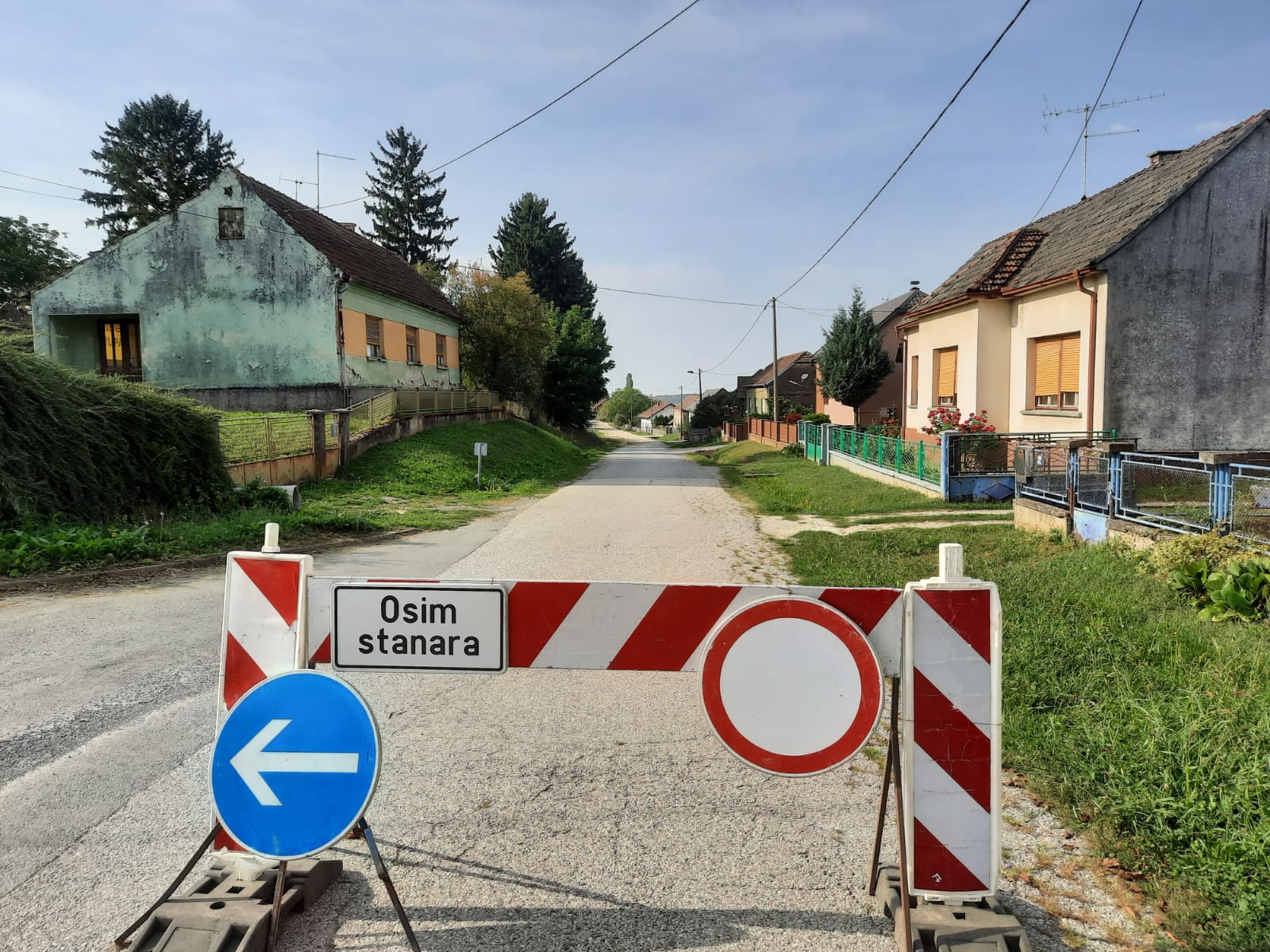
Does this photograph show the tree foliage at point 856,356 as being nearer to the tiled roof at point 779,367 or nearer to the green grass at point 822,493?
the green grass at point 822,493

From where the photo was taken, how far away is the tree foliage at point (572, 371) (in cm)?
5031

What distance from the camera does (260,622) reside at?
3057 mm

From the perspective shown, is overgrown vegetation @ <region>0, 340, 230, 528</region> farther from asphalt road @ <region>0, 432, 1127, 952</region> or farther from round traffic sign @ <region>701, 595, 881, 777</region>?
round traffic sign @ <region>701, 595, 881, 777</region>

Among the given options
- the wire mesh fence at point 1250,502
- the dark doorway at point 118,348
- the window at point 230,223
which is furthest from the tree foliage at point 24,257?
the wire mesh fence at point 1250,502

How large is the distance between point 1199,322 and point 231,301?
25308mm

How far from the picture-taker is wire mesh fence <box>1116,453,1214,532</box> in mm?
8008

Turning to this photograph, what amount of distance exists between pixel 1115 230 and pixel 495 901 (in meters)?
18.1

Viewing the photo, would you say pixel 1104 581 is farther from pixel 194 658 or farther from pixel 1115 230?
pixel 1115 230

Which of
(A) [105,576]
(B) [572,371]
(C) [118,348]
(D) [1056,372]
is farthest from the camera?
(B) [572,371]

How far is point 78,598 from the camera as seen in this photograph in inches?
332

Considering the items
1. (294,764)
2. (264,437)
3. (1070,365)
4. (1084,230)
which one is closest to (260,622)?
(294,764)

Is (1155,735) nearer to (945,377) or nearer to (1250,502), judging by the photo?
(1250,502)

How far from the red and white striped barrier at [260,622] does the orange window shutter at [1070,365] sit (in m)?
17.5

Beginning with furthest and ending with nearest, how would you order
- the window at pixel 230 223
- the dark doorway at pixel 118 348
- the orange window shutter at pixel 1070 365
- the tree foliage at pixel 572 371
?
the tree foliage at pixel 572 371 < the dark doorway at pixel 118 348 < the window at pixel 230 223 < the orange window shutter at pixel 1070 365
